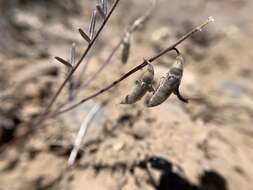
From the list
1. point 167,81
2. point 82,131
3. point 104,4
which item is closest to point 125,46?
point 104,4

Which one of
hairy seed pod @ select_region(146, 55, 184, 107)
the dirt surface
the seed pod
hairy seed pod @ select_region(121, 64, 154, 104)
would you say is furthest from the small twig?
hairy seed pod @ select_region(146, 55, 184, 107)

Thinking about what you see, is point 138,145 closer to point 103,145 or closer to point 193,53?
point 103,145

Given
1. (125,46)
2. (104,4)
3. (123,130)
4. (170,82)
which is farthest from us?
(123,130)

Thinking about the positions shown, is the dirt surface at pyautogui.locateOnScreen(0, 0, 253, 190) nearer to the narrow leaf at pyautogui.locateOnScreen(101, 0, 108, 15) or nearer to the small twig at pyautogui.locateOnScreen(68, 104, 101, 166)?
the small twig at pyautogui.locateOnScreen(68, 104, 101, 166)

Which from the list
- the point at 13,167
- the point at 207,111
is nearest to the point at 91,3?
the point at 207,111

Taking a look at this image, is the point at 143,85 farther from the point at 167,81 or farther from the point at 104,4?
the point at 104,4
